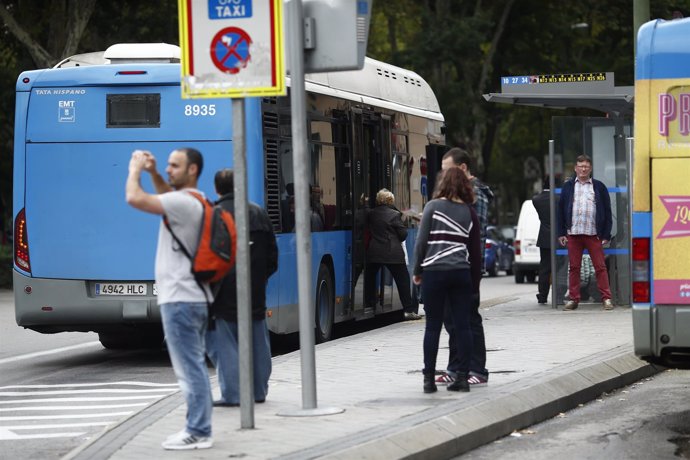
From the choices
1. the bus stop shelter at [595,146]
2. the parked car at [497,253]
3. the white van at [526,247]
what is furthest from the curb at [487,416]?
the parked car at [497,253]

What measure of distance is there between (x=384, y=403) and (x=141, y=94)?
16.5 feet

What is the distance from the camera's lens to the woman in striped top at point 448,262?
10.5 m

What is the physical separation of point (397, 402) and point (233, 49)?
273 cm

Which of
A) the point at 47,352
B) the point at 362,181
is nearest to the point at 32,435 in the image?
the point at 47,352

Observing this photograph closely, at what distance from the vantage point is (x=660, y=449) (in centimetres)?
908

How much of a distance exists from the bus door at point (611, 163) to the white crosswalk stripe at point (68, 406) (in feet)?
28.0

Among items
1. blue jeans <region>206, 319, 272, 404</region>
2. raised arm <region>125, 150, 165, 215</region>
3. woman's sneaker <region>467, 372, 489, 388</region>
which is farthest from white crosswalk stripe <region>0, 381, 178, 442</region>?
raised arm <region>125, 150, 165, 215</region>

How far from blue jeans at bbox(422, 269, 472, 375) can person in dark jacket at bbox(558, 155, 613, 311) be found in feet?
27.7

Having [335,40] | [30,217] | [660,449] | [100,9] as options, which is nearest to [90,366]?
[30,217]

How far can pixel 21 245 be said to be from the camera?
46.6ft

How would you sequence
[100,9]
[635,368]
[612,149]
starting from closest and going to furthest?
[635,368]
[612,149]
[100,9]

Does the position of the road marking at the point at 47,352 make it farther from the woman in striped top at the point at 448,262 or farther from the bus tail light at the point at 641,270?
the bus tail light at the point at 641,270

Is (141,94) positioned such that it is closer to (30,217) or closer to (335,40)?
(30,217)

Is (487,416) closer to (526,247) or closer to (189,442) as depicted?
(189,442)
